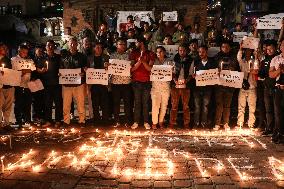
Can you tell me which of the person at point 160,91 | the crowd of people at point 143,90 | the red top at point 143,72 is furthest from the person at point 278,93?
the red top at point 143,72

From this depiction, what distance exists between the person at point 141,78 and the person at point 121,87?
0.22 m

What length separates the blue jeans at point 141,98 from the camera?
412 inches

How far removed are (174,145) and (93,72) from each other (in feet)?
11.4

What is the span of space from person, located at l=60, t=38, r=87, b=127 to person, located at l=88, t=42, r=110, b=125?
32 centimetres

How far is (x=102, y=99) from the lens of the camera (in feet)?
35.3

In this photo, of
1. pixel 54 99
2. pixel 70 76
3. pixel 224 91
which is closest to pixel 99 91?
pixel 70 76

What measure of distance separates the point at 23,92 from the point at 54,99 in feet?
3.36

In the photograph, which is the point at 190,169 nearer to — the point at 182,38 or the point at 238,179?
the point at 238,179

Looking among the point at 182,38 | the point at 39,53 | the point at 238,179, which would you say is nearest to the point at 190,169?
the point at 238,179

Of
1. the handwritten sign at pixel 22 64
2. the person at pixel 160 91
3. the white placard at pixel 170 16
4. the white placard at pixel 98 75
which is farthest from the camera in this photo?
the white placard at pixel 170 16

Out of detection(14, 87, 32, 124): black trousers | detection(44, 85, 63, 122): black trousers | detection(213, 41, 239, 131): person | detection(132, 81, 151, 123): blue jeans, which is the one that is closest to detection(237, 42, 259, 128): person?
detection(213, 41, 239, 131): person

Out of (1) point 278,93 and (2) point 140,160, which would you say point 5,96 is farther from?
(1) point 278,93

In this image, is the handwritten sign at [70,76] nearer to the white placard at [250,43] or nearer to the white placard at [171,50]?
the white placard at [171,50]

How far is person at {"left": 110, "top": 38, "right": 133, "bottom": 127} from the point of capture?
10.5 meters
